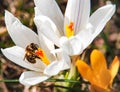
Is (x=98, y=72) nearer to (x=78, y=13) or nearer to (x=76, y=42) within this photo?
(x=76, y=42)

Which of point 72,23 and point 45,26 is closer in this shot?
point 45,26

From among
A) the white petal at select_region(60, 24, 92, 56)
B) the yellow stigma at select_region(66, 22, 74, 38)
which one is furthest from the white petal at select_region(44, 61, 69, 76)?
the yellow stigma at select_region(66, 22, 74, 38)

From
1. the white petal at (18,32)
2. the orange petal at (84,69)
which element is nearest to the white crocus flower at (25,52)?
the white petal at (18,32)

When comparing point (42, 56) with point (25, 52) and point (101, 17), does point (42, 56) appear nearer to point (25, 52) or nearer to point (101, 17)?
point (25, 52)

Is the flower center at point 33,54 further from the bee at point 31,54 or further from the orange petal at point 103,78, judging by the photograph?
the orange petal at point 103,78

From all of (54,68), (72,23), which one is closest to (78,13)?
(72,23)

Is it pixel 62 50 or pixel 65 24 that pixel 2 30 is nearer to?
pixel 65 24

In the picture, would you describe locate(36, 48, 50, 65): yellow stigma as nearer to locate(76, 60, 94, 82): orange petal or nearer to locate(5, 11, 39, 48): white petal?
locate(5, 11, 39, 48): white petal

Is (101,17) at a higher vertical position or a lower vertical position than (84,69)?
higher
